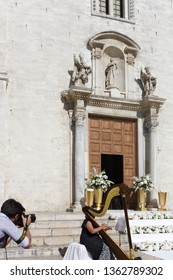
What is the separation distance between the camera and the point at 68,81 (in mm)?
15211

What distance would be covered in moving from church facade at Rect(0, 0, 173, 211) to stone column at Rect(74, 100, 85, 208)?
0.12ft

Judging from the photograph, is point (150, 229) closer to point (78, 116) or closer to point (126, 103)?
point (78, 116)

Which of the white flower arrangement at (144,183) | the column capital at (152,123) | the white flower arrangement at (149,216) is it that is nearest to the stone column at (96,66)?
the column capital at (152,123)

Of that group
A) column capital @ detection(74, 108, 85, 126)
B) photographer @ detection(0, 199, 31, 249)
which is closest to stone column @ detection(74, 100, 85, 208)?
column capital @ detection(74, 108, 85, 126)

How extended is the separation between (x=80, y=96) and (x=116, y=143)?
2.57m

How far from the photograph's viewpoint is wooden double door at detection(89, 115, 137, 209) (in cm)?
1557

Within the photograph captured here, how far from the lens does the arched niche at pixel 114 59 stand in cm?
1578

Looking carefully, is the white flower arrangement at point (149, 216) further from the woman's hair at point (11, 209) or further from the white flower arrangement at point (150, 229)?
the woman's hair at point (11, 209)

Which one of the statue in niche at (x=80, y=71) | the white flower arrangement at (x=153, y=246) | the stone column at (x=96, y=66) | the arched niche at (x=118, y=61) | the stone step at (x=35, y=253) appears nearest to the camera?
the stone step at (x=35, y=253)

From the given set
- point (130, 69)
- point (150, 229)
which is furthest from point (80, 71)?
point (150, 229)

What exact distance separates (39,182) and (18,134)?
Answer: 1836mm

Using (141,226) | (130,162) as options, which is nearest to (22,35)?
(130,162)

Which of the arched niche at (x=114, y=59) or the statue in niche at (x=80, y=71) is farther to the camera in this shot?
the arched niche at (x=114, y=59)

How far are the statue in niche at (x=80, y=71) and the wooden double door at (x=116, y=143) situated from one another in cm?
152
